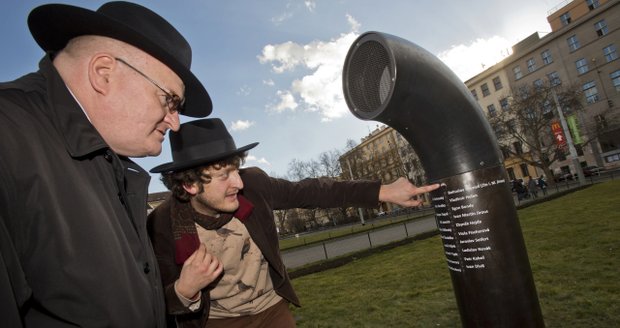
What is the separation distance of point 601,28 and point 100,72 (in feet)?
184

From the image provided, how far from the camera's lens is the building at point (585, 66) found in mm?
40688

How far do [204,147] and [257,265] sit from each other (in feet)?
3.71

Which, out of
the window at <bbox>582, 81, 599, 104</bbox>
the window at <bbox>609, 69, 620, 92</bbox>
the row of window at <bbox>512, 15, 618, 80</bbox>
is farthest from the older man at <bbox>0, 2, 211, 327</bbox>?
the row of window at <bbox>512, 15, 618, 80</bbox>

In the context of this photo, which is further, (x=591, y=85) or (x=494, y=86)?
(x=494, y=86)

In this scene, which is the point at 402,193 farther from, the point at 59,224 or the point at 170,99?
the point at 59,224

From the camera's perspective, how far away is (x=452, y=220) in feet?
7.62

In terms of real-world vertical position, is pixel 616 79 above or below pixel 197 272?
above

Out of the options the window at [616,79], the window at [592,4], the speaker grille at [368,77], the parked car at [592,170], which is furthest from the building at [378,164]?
the speaker grille at [368,77]

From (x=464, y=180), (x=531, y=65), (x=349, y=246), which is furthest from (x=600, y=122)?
(x=464, y=180)

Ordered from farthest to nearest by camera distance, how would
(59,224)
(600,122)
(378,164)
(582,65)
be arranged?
1. (378,164)
2. (582,65)
3. (600,122)
4. (59,224)

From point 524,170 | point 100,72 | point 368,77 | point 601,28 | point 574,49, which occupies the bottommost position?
point 524,170

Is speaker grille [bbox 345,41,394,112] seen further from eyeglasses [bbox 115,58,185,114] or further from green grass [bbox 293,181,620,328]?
green grass [bbox 293,181,620,328]

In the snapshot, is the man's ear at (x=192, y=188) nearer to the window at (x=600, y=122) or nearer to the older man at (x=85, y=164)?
the older man at (x=85, y=164)

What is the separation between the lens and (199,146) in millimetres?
3217
